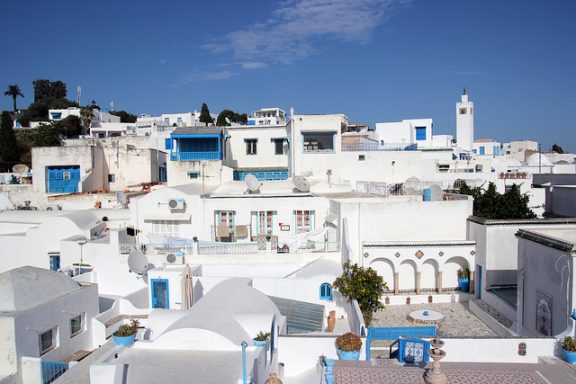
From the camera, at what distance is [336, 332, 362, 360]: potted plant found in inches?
479

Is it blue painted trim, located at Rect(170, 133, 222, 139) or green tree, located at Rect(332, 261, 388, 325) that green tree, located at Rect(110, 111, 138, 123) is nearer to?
blue painted trim, located at Rect(170, 133, 222, 139)

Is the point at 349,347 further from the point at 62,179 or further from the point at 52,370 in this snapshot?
the point at 62,179

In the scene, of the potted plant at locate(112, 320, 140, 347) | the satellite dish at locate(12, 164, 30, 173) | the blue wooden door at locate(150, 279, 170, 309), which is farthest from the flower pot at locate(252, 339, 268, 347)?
the satellite dish at locate(12, 164, 30, 173)

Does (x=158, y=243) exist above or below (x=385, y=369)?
above

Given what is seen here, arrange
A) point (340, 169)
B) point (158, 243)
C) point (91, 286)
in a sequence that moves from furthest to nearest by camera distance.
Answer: point (340, 169) < point (158, 243) < point (91, 286)

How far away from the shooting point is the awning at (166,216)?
22.4 m

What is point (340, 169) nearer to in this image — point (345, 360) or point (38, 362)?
point (345, 360)

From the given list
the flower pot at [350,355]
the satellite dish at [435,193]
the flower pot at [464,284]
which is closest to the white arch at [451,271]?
the flower pot at [464,284]

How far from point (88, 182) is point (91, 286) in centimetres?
1787

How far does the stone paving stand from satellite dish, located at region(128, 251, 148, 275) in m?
10.2

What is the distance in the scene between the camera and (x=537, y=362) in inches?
463

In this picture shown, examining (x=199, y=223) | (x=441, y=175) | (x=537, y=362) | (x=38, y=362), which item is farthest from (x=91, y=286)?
(x=441, y=175)

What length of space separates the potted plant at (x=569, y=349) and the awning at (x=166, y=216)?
16.6 metres

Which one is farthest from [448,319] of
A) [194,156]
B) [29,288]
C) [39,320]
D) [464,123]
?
[464,123]
